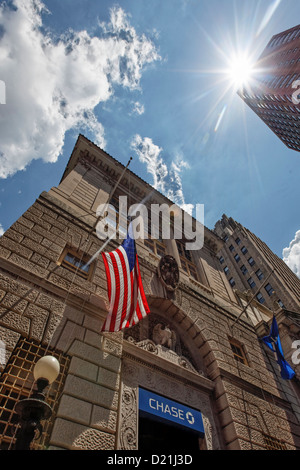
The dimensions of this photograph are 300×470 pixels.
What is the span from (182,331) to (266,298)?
46.4m

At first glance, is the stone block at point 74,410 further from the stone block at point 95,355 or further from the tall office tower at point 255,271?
the tall office tower at point 255,271

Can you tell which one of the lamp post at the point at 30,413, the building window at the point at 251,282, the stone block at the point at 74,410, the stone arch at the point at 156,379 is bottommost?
the lamp post at the point at 30,413

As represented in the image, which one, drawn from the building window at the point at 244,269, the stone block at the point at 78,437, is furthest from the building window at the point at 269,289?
the stone block at the point at 78,437

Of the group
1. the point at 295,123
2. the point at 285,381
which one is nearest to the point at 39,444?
the point at 285,381

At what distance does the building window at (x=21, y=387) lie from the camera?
5.21 metres

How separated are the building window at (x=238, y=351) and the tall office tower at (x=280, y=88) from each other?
61153 millimetres

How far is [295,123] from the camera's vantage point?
63.4m

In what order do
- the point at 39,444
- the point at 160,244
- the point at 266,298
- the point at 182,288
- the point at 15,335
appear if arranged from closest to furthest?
1. the point at 39,444
2. the point at 15,335
3. the point at 182,288
4. the point at 160,244
5. the point at 266,298

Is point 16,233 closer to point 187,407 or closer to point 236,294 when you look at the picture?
point 187,407

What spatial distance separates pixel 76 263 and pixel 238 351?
8.75 meters

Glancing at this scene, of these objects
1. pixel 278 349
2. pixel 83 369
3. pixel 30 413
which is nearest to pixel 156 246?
pixel 278 349

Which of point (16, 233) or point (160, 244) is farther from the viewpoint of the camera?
point (160, 244)

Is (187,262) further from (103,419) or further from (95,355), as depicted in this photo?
(103,419)

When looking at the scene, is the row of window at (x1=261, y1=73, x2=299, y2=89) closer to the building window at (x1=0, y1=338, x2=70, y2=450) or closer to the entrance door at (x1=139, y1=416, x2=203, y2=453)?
the entrance door at (x1=139, y1=416, x2=203, y2=453)
